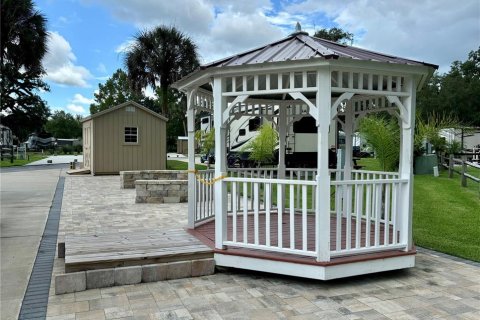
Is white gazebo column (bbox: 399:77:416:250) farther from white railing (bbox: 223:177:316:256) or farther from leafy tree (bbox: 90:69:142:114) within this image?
leafy tree (bbox: 90:69:142:114)

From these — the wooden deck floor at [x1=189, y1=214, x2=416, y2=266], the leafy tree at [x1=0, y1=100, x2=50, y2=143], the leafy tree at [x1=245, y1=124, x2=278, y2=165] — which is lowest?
the wooden deck floor at [x1=189, y1=214, x2=416, y2=266]

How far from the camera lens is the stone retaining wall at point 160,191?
30.7 ft

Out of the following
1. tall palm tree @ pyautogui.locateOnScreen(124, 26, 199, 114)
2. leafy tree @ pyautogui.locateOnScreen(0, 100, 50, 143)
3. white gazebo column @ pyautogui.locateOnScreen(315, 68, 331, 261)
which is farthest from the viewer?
leafy tree @ pyautogui.locateOnScreen(0, 100, 50, 143)

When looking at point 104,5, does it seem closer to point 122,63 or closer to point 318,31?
point 122,63

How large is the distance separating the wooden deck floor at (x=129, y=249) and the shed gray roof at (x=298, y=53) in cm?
209

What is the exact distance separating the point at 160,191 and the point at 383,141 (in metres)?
5.18

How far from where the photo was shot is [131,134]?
17.2m

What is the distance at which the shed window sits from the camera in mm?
17098

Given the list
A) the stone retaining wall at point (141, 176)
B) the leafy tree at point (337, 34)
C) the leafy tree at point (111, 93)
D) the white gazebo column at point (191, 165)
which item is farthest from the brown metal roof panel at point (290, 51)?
the leafy tree at point (111, 93)

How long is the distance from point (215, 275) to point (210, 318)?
111cm

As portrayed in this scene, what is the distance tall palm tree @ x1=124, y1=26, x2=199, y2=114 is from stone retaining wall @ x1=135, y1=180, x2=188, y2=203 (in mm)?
11585

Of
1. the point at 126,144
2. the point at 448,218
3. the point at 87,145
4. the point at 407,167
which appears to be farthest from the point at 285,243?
the point at 87,145

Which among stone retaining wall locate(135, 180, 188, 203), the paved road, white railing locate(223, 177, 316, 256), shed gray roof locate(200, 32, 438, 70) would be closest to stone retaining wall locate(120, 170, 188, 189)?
the paved road

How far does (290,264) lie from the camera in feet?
13.6
